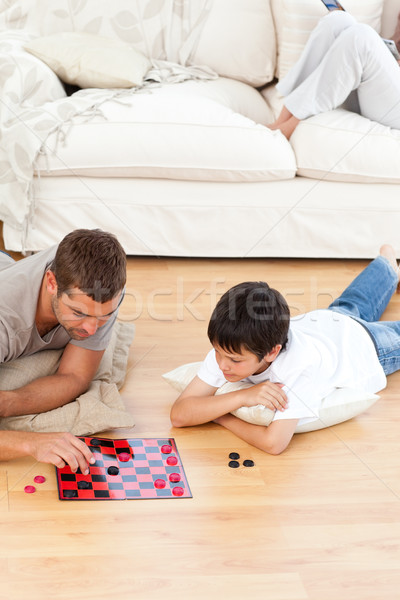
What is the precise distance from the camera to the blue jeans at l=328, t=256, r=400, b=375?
2049mm

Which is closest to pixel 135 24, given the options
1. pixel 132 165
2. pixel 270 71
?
pixel 270 71

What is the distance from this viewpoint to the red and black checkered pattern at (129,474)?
1562 mm

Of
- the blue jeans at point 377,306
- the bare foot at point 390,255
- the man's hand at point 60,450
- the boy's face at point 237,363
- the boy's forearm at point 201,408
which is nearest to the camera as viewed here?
the man's hand at point 60,450

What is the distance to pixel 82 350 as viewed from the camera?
5.93 ft

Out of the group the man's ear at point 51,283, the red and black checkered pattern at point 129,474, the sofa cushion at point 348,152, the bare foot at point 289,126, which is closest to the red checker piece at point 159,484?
the red and black checkered pattern at point 129,474

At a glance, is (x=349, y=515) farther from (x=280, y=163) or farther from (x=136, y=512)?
(x=280, y=163)

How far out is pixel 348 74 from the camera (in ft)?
9.13

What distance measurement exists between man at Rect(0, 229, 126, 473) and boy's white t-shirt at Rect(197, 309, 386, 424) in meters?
0.32

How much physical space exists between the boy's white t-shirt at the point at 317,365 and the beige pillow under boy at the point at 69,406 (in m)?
0.24

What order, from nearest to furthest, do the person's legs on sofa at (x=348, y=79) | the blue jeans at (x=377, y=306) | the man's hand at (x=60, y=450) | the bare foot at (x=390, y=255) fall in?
the man's hand at (x=60, y=450) → the blue jeans at (x=377, y=306) → the bare foot at (x=390, y=255) → the person's legs on sofa at (x=348, y=79)

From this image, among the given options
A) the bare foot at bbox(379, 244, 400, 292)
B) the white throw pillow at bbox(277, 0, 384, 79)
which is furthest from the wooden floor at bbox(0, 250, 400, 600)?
the white throw pillow at bbox(277, 0, 384, 79)

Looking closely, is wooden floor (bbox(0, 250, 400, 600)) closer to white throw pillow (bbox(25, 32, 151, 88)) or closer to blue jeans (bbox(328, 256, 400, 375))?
blue jeans (bbox(328, 256, 400, 375))

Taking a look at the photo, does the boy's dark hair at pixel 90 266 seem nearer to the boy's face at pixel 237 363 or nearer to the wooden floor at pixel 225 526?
the boy's face at pixel 237 363

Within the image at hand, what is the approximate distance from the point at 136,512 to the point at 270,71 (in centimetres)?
231
